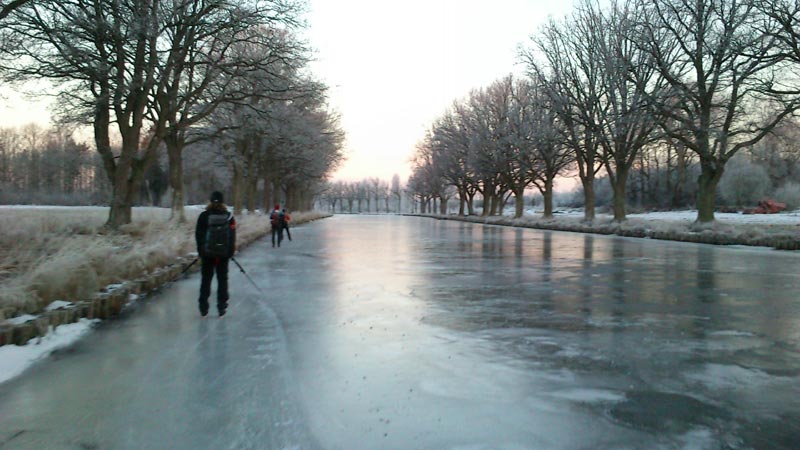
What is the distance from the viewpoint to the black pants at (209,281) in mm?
8297

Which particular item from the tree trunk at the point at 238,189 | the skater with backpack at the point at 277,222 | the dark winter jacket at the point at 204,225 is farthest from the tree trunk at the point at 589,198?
the dark winter jacket at the point at 204,225

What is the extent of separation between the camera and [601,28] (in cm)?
3450

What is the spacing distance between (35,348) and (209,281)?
8.23 feet

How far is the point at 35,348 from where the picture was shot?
621 centimetres

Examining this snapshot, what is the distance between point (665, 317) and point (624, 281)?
13.5 ft

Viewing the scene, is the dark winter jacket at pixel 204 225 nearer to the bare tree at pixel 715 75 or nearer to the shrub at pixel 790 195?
the bare tree at pixel 715 75

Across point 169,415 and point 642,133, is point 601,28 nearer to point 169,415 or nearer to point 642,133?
point 642,133

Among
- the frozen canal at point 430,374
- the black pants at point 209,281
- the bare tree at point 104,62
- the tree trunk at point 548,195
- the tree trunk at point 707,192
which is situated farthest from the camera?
the tree trunk at point 548,195

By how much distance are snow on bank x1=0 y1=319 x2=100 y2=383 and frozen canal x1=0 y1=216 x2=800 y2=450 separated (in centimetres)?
A: 20

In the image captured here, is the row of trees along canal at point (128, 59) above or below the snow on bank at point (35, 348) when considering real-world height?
above

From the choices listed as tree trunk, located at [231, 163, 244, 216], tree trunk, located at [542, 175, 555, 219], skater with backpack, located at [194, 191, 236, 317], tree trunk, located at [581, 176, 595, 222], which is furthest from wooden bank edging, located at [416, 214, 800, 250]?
tree trunk, located at [231, 163, 244, 216]

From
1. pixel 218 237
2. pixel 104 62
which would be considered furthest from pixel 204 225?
pixel 104 62

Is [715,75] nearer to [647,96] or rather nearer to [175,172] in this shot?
[647,96]

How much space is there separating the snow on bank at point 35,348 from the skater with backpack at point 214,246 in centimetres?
161
